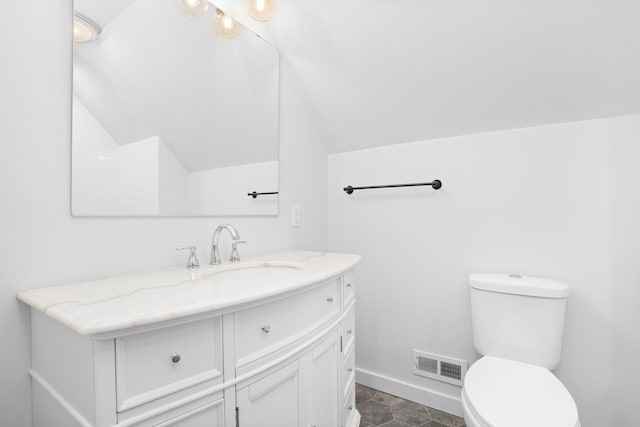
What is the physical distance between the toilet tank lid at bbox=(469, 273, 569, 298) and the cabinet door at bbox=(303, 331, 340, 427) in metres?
0.78

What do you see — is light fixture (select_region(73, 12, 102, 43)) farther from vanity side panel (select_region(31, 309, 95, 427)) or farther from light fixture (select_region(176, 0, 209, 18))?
vanity side panel (select_region(31, 309, 95, 427))

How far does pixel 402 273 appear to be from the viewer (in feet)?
6.25

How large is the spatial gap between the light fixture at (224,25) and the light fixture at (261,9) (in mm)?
102

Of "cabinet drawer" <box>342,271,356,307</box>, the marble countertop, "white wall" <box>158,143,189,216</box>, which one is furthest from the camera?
"cabinet drawer" <box>342,271,356,307</box>

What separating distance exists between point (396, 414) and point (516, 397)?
840 mm

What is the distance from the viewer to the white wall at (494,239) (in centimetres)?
137

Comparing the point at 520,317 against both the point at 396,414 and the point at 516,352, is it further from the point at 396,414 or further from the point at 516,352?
the point at 396,414

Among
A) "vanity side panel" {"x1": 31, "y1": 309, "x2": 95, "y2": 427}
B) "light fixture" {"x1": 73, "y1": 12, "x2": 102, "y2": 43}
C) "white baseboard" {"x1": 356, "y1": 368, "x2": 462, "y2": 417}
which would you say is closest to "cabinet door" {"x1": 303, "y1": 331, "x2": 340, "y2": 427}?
"vanity side panel" {"x1": 31, "y1": 309, "x2": 95, "y2": 427}

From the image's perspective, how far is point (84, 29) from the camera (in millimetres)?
976

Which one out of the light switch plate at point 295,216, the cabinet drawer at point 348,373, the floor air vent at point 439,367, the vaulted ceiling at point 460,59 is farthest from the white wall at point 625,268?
the light switch plate at point 295,216

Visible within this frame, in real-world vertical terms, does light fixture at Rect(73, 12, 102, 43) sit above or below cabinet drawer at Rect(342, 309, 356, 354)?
above

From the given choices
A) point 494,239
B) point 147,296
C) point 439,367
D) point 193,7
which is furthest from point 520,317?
point 193,7

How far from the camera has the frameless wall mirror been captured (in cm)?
99

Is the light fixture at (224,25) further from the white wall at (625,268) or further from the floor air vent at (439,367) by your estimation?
the floor air vent at (439,367)
